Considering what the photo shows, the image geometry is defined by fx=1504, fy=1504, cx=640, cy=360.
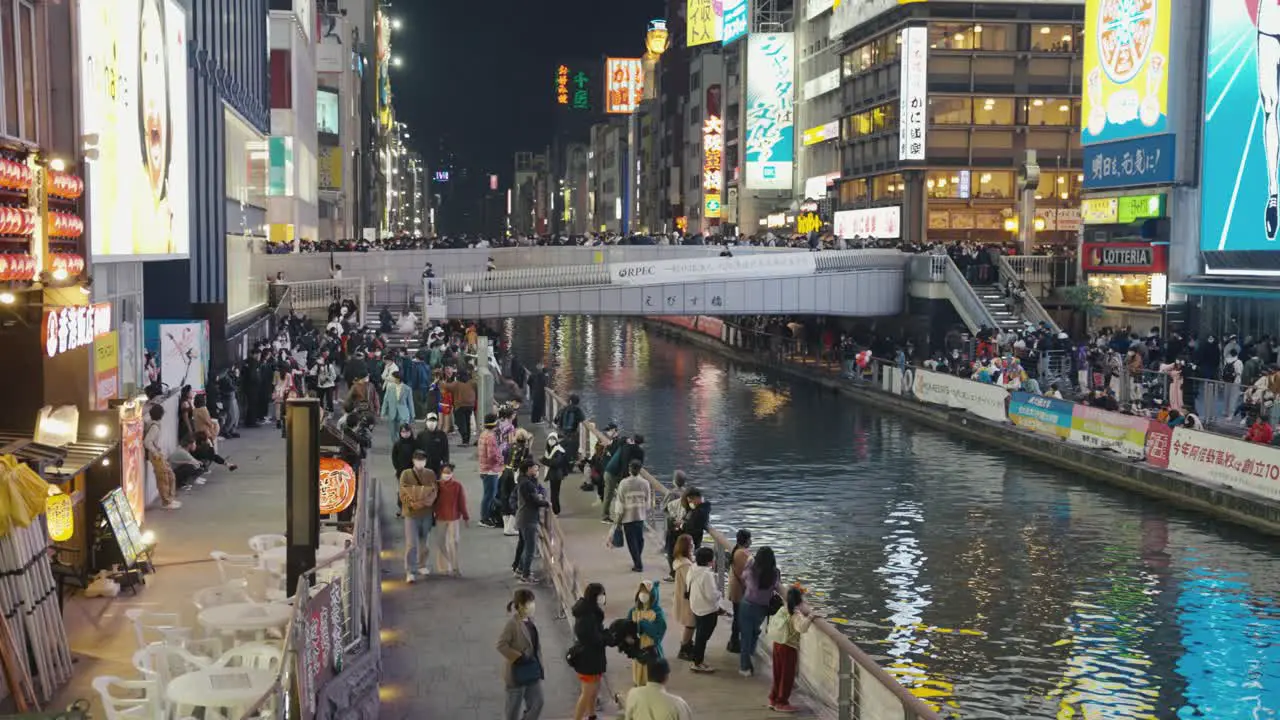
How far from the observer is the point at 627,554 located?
21766mm

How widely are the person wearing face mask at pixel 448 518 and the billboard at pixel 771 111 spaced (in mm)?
93230

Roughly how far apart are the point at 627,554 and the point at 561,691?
6.23 m

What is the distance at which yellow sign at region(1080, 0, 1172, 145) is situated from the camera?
5338 centimetres

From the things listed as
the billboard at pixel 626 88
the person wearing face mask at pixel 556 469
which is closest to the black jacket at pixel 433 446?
the person wearing face mask at pixel 556 469

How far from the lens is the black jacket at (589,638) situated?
13648 mm

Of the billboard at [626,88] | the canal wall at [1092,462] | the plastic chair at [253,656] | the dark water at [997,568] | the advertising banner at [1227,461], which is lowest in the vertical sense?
the dark water at [997,568]

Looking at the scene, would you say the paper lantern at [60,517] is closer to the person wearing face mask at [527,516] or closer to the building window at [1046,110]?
the person wearing face mask at [527,516]

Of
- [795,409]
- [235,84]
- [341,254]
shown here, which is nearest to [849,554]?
[795,409]

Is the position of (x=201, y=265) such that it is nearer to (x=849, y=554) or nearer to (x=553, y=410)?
(x=553, y=410)

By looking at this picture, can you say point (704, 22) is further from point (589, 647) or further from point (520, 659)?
point (520, 659)

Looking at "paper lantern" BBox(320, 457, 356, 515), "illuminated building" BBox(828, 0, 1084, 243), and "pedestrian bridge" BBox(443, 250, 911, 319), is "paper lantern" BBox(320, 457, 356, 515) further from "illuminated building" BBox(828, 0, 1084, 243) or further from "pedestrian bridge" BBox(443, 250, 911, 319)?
"illuminated building" BBox(828, 0, 1084, 243)

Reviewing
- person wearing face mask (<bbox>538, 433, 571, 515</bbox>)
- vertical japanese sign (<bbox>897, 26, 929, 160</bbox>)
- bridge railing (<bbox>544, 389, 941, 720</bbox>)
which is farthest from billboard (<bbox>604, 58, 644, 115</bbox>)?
bridge railing (<bbox>544, 389, 941, 720</bbox>)

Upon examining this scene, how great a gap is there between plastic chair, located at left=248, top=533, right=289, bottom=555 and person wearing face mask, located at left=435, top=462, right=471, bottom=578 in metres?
2.19

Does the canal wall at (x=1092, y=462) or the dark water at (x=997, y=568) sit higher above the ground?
the canal wall at (x=1092, y=462)
